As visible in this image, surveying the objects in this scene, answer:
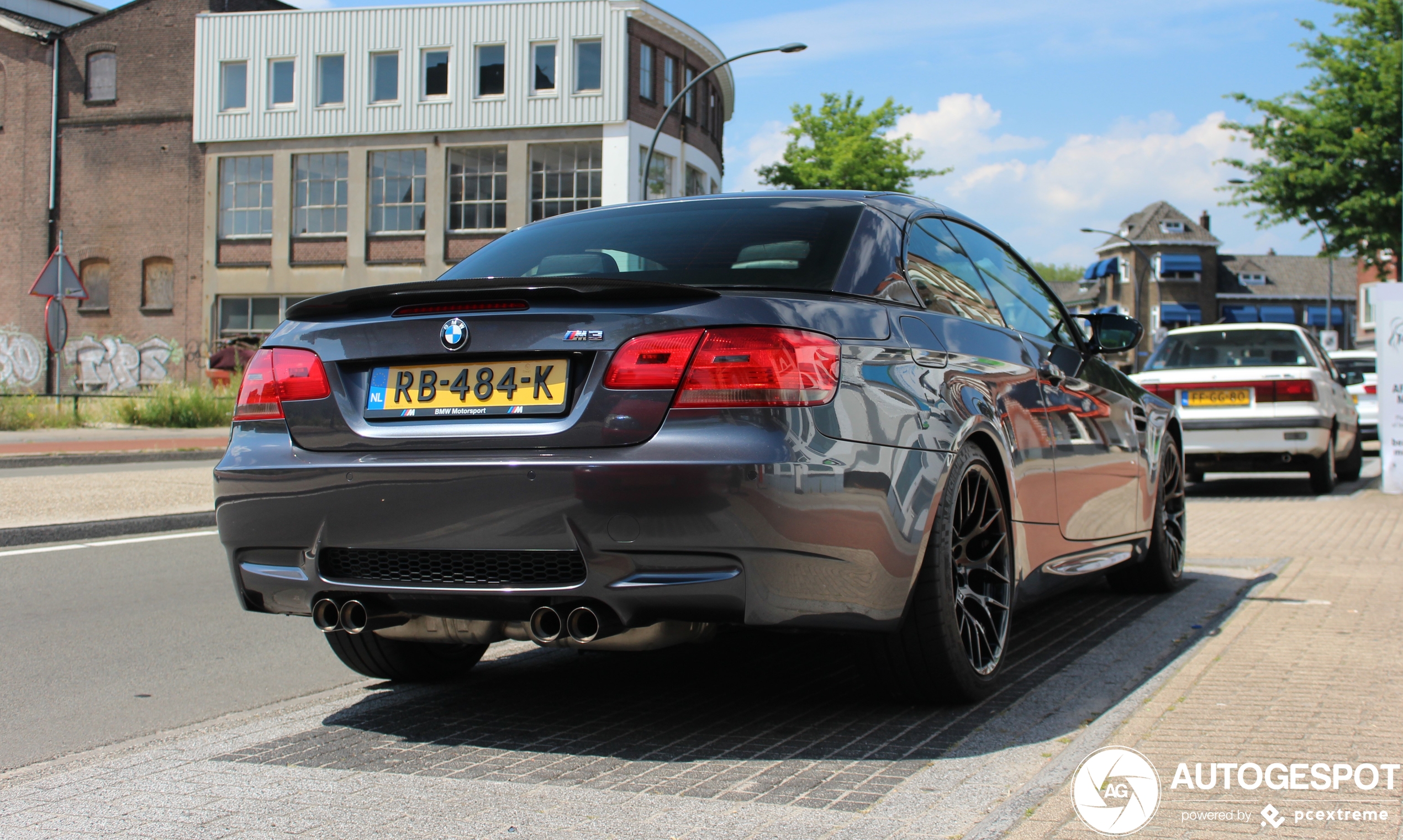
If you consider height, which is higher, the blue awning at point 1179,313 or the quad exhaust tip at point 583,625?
the blue awning at point 1179,313

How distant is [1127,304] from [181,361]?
2781 inches

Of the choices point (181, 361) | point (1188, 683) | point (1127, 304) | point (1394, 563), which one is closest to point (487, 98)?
point (181, 361)

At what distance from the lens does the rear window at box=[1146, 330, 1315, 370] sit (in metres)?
13.0

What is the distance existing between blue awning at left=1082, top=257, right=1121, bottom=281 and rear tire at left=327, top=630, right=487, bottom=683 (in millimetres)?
93131

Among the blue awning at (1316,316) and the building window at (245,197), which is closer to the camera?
the building window at (245,197)

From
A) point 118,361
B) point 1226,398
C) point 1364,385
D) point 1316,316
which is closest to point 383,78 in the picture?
point 118,361

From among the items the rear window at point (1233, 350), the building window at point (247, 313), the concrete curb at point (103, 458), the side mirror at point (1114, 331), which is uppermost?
the building window at point (247, 313)

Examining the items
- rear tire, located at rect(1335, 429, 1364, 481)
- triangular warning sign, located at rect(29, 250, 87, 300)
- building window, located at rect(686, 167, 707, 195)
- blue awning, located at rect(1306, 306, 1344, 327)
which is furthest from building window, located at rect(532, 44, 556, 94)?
blue awning, located at rect(1306, 306, 1344, 327)

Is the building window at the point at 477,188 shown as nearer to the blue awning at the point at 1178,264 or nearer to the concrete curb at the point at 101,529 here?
the concrete curb at the point at 101,529

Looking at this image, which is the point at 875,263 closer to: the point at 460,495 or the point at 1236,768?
the point at 460,495

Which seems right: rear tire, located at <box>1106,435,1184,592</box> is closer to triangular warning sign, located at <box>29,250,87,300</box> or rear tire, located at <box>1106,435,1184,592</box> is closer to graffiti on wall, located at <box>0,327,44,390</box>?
triangular warning sign, located at <box>29,250,87,300</box>

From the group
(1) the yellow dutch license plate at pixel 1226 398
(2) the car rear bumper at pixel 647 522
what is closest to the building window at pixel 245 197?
(1) the yellow dutch license plate at pixel 1226 398

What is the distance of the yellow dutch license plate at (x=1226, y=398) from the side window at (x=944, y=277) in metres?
8.62

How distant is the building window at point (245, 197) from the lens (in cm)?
4181
